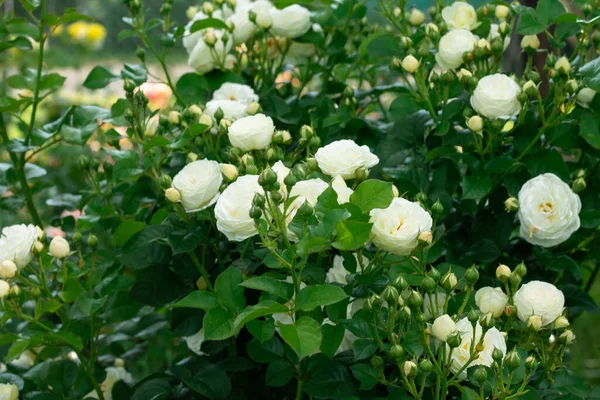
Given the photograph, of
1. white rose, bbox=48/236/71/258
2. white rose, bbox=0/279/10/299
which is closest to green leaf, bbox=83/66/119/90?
white rose, bbox=48/236/71/258

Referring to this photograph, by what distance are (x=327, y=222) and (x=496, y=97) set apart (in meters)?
0.44

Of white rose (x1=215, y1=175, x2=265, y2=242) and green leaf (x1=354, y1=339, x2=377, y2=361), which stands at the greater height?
white rose (x1=215, y1=175, x2=265, y2=242)

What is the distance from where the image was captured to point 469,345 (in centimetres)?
104

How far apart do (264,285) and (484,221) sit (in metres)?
0.56

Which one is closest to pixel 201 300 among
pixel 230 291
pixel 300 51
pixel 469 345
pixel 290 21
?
pixel 230 291

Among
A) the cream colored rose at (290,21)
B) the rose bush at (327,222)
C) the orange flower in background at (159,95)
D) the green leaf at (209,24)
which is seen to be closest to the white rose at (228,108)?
the rose bush at (327,222)

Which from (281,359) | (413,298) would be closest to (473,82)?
(413,298)

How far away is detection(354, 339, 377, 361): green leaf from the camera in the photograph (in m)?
1.04

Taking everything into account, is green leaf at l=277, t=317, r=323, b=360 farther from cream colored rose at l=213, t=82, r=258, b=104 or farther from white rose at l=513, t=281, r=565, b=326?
cream colored rose at l=213, t=82, r=258, b=104

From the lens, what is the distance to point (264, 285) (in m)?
1.02

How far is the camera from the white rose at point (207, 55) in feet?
5.26

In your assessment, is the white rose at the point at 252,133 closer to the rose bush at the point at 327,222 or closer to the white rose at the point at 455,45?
the rose bush at the point at 327,222

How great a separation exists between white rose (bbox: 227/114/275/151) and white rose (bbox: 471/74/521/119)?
1.15ft

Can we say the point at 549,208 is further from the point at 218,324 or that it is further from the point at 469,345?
the point at 218,324
